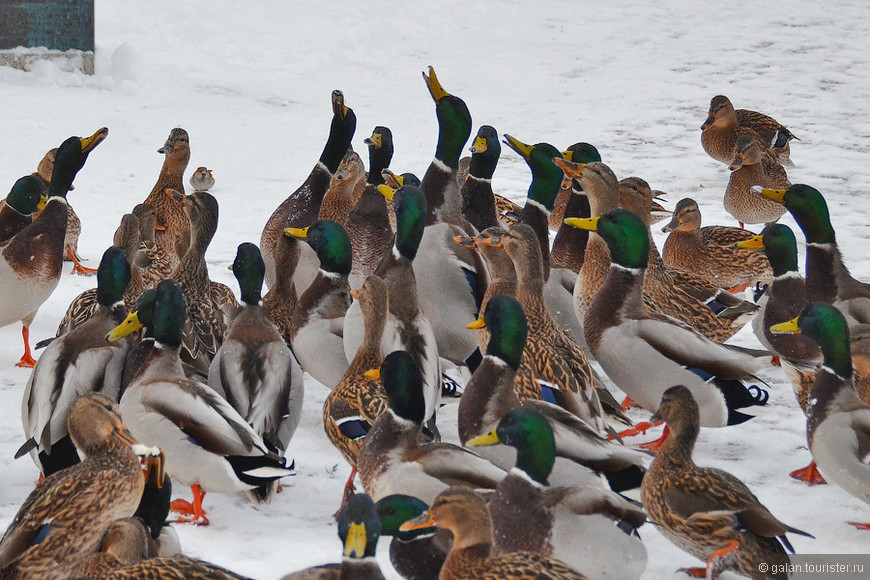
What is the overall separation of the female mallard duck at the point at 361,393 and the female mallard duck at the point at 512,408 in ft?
1.07

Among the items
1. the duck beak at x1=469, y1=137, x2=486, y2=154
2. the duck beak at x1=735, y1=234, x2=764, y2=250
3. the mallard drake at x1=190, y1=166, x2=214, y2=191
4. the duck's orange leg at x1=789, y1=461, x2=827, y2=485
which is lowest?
the duck's orange leg at x1=789, y1=461, x2=827, y2=485

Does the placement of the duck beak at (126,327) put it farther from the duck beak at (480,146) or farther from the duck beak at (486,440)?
the duck beak at (480,146)

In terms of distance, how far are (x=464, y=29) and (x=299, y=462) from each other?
8.26 m

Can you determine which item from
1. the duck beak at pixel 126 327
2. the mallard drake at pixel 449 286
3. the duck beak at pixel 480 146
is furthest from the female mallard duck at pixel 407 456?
the duck beak at pixel 480 146

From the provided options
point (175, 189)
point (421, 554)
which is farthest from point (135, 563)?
point (175, 189)

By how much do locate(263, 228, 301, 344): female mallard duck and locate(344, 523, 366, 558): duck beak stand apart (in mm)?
2409

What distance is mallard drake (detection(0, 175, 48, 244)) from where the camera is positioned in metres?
5.83

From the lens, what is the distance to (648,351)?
448cm

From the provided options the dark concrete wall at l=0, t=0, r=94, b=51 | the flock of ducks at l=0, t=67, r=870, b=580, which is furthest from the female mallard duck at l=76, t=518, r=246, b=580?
the dark concrete wall at l=0, t=0, r=94, b=51

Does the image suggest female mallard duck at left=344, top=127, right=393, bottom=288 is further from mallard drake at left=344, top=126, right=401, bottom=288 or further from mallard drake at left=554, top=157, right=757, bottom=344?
mallard drake at left=554, top=157, right=757, bottom=344

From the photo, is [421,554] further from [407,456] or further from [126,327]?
[126,327]

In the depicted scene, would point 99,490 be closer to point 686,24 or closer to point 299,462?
point 299,462

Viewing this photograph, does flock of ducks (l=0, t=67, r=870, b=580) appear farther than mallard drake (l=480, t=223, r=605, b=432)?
No

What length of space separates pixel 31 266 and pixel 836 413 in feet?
11.3
